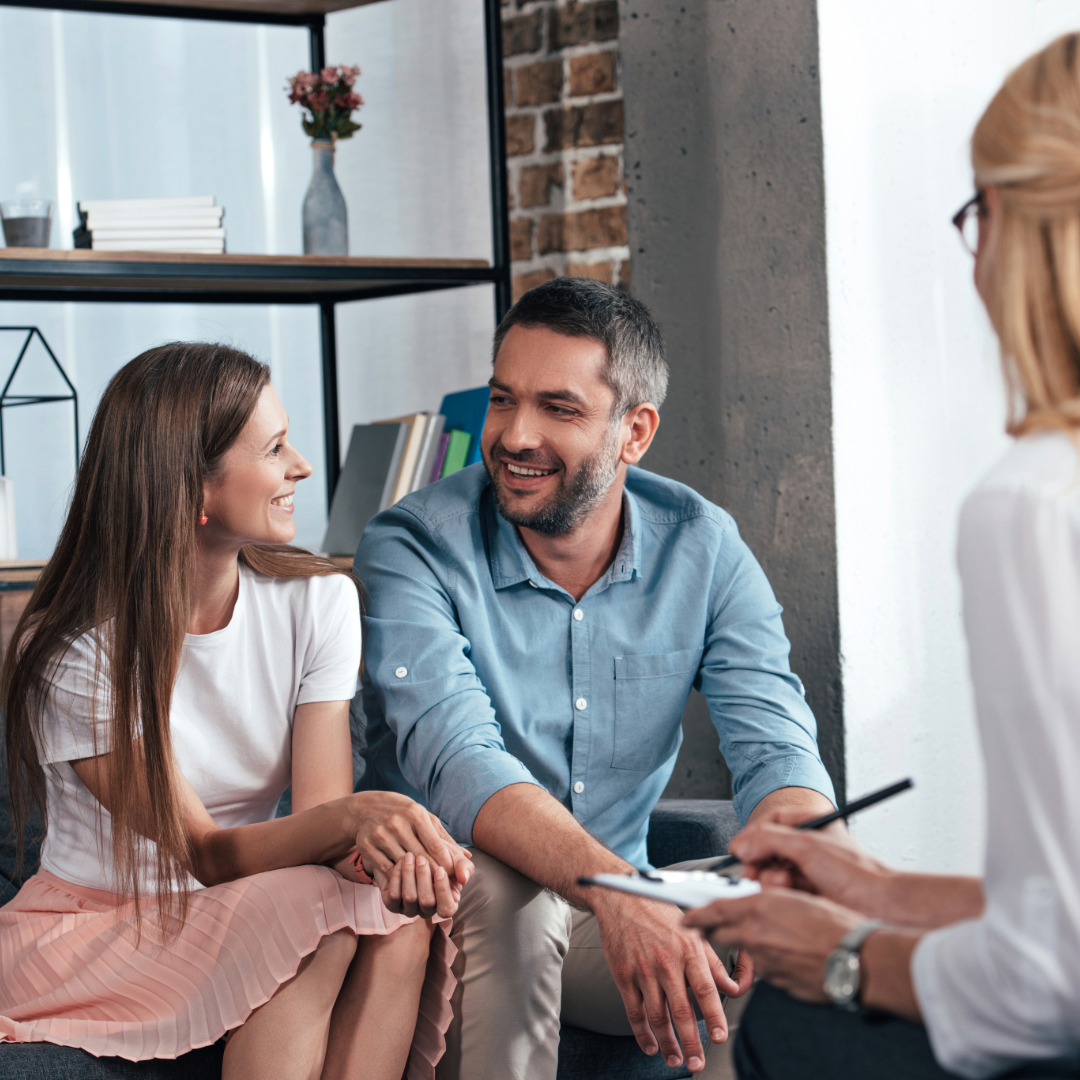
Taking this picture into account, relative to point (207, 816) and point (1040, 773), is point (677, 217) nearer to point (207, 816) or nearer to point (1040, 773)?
point (207, 816)

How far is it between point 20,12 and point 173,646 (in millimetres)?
2048

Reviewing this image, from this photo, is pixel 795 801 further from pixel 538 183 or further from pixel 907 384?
pixel 538 183

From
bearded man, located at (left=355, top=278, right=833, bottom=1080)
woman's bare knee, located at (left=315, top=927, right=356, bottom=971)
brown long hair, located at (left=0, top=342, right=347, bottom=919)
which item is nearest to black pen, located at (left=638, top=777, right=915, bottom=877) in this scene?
woman's bare knee, located at (left=315, top=927, right=356, bottom=971)

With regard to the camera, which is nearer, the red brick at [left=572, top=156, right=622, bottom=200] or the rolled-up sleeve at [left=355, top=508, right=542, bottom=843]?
the rolled-up sleeve at [left=355, top=508, right=542, bottom=843]

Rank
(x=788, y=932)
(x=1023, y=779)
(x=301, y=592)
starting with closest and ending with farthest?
(x=1023, y=779), (x=788, y=932), (x=301, y=592)

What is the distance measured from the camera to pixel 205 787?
64.5 inches

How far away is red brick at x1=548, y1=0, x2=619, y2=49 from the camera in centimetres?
269

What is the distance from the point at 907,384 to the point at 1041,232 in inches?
56.8

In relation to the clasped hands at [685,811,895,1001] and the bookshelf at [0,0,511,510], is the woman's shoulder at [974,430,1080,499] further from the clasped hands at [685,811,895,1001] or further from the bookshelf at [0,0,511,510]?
the bookshelf at [0,0,511,510]

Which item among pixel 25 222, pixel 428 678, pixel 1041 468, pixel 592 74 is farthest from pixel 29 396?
pixel 1041 468

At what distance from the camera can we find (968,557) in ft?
2.71

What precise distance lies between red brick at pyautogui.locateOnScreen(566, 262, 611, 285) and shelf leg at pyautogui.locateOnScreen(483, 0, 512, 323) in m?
0.17

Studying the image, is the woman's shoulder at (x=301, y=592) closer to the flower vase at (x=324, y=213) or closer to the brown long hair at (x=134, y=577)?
the brown long hair at (x=134, y=577)

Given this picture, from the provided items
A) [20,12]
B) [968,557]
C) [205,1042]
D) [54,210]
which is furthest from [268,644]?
[20,12]
